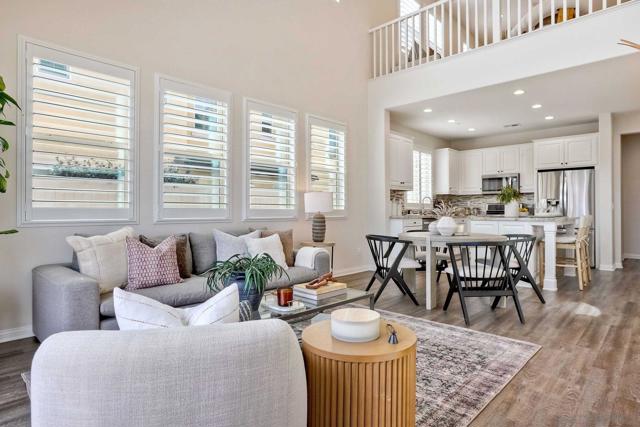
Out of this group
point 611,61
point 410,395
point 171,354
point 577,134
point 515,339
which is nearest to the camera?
point 171,354

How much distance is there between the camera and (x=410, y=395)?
4.29 feet

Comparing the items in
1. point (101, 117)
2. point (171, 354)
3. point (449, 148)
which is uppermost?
point (449, 148)

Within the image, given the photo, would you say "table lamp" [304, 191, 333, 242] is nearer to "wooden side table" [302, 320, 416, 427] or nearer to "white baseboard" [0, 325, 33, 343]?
"white baseboard" [0, 325, 33, 343]

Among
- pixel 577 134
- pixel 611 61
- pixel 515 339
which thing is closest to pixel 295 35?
pixel 611 61

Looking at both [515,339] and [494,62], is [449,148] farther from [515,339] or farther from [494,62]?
[515,339]

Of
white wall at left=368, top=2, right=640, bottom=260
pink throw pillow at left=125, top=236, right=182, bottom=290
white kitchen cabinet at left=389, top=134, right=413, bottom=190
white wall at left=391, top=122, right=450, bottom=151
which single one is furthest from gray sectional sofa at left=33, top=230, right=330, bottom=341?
white wall at left=391, top=122, right=450, bottom=151

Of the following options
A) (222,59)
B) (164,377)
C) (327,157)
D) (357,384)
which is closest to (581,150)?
(327,157)

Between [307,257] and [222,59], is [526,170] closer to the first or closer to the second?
[307,257]

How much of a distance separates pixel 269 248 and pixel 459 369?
211 cm

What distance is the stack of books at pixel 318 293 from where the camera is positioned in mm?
2672

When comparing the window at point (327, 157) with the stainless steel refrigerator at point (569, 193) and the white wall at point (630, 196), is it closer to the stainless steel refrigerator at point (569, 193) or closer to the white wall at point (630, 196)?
the stainless steel refrigerator at point (569, 193)

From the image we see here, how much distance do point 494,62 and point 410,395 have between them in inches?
189

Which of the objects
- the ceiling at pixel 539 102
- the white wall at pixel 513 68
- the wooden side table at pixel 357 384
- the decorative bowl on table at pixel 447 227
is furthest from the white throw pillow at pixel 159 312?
the ceiling at pixel 539 102

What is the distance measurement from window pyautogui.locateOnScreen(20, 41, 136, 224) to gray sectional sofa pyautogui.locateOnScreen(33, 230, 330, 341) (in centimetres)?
58
